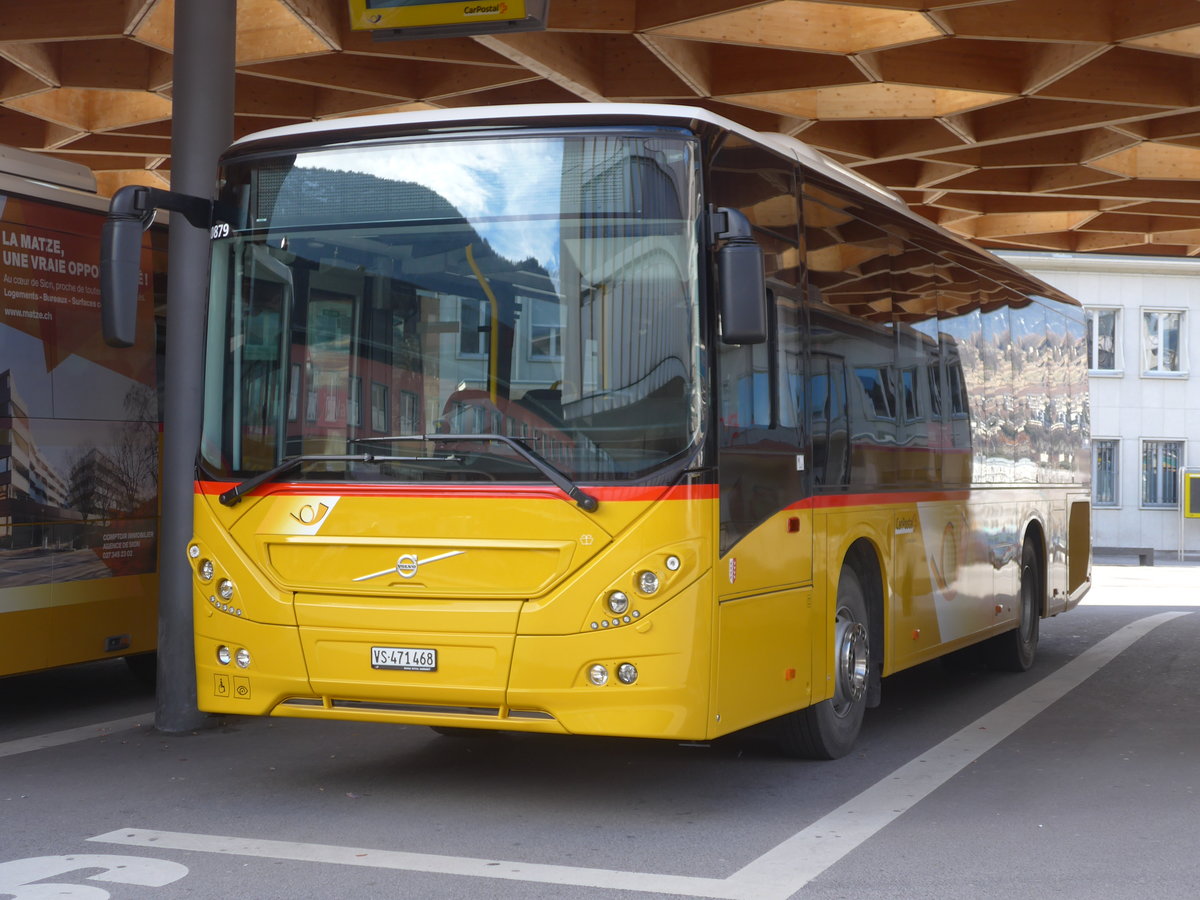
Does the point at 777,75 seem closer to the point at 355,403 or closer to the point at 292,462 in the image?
the point at 355,403

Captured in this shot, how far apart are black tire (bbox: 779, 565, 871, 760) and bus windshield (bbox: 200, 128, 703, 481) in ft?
7.57

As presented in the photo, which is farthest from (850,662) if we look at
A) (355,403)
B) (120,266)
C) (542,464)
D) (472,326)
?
(120,266)

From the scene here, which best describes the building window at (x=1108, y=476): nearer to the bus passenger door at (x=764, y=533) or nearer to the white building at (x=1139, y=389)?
the white building at (x=1139, y=389)

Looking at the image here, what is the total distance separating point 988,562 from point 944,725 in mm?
1728

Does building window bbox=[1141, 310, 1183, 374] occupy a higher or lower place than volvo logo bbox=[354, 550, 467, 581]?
higher

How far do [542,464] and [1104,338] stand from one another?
40501 millimetres

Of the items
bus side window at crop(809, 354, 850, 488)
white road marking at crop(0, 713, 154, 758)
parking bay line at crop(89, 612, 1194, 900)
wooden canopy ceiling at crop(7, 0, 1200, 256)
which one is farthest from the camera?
wooden canopy ceiling at crop(7, 0, 1200, 256)

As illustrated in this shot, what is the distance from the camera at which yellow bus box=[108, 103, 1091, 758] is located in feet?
22.2

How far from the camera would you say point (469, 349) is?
6965mm

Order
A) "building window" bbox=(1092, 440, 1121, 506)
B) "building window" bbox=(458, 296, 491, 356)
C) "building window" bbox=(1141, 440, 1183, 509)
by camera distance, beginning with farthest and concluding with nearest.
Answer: "building window" bbox=(1092, 440, 1121, 506)
"building window" bbox=(1141, 440, 1183, 509)
"building window" bbox=(458, 296, 491, 356)

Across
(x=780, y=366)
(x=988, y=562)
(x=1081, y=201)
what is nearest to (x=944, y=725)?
(x=988, y=562)

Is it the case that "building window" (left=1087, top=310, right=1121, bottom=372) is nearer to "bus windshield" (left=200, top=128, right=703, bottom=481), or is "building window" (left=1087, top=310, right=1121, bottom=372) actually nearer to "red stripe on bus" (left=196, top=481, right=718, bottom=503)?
"bus windshield" (left=200, top=128, right=703, bottom=481)

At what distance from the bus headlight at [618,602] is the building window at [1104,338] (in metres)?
Answer: 40.0

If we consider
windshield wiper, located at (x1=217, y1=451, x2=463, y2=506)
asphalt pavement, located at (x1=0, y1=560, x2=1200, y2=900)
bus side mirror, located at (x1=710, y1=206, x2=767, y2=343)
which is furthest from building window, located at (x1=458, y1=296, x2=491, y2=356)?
asphalt pavement, located at (x1=0, y1=560, x2=1200, y2=900)
